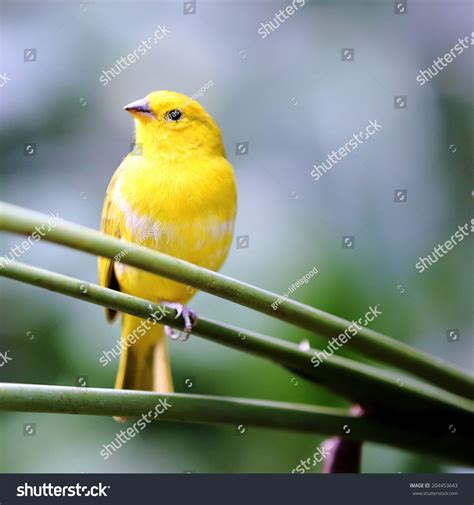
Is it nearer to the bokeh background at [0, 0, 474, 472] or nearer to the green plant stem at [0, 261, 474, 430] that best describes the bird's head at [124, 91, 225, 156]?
the bokeh background at [0, 0, 474, 472]

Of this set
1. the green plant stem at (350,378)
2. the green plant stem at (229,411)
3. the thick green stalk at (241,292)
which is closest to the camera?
the thick green stalk at (241,292)

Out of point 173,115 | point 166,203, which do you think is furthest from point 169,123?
point 166,203

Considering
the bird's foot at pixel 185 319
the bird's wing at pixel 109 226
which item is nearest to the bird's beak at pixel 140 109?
the bird's wing at pixel 109 226

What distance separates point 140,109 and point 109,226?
0.25 metres

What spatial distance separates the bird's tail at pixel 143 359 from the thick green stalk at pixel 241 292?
0.67 meters

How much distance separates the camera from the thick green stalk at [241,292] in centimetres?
73

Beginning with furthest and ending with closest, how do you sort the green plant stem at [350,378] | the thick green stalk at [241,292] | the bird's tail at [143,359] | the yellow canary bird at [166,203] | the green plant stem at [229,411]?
1. the bird's tail at [143,359]
2. the yellow canary bird at [166,203]
3. the green plant stem at [350,378]
4. the green plant stem at [229,411]
5. the thick green stalk at [241,292]

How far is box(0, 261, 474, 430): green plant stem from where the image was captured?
1.03 metres

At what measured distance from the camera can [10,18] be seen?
191 centimetres

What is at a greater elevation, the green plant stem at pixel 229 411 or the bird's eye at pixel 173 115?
the bird's eye at pixel 173 115

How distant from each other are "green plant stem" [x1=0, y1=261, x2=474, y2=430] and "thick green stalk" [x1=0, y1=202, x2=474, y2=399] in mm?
57

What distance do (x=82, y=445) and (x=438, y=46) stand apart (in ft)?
4.24

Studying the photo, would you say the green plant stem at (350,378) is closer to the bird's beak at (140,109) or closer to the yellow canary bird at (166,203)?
the yellow canary bird at (166,203)

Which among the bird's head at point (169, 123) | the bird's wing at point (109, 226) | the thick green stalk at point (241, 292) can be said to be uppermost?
the bird's head at point (169, 123)
